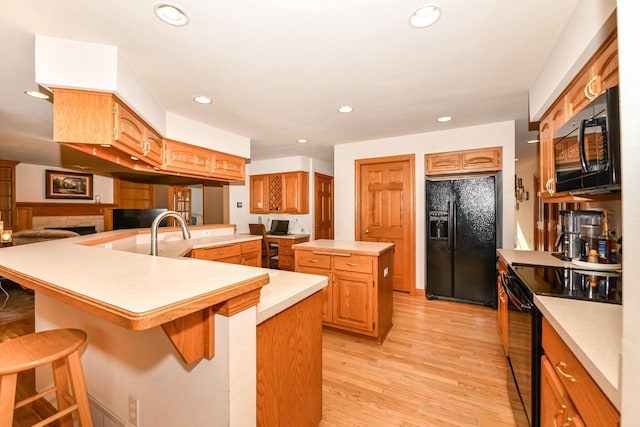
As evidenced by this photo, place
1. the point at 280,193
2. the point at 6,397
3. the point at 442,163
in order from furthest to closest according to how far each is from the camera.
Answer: the point at 280,193 < the point at 442,163 < the point at 6,397

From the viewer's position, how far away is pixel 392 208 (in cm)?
416

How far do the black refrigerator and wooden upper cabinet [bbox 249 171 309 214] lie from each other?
264 cm

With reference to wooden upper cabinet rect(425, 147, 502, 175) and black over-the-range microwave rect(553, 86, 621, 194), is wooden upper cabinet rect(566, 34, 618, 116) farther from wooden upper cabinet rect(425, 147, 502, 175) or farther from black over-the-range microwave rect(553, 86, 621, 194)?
wooden upper cabinet rect(425, 147, 502, 175)

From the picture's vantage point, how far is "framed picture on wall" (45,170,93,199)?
248 inches

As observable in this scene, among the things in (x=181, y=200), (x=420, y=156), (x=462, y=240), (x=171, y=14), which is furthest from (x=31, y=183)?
(x=462, y=240)

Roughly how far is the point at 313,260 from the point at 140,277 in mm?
1890

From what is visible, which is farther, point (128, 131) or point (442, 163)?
point (442, 163)

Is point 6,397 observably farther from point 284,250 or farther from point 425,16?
point 284,250

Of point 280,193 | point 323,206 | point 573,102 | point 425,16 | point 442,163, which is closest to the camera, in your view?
point 425,16

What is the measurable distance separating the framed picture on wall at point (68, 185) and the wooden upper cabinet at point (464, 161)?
7.72 m

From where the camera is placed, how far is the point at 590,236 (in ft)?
6.29

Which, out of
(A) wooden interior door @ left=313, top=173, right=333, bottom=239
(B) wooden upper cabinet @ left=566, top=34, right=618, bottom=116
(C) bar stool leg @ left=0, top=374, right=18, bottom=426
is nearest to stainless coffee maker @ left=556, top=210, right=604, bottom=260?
(B) wooden upper cabinet @ left=566, top=34, right=618, bottom=116

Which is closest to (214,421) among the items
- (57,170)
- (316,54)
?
(316,54)

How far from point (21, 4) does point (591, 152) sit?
288cm
